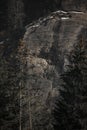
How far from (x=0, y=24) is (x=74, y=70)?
39.5 m

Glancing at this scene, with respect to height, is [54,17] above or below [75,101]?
above

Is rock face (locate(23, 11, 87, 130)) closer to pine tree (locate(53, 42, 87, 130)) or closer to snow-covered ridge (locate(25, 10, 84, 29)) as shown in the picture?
snow-covered ridge (locate(25, 10, 84, 29))

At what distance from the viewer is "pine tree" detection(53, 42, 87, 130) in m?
30.1

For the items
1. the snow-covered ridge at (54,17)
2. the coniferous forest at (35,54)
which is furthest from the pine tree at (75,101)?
the snow-covered ridge at (54,17)

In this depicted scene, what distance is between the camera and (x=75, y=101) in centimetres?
3072

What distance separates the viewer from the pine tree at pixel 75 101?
98.6ft

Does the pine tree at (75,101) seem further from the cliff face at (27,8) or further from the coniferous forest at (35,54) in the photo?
the cliff face at (27,8)

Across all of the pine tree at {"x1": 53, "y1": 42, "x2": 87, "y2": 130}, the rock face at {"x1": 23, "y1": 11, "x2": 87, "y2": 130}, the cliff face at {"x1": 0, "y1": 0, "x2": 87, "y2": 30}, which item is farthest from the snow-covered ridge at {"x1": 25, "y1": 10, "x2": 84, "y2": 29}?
the pine tree at {"x1": 53, "y1": 42, "x2": 87, "y2": 130}

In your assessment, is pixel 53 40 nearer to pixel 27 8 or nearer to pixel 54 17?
pixel 54 17

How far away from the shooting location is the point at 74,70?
102ft

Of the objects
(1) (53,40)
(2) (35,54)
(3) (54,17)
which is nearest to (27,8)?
(3) (54,17)

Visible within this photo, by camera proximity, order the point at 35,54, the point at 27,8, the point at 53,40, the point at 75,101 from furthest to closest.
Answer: the point at 27,8 → the point at 53,40 → the point at 35,54 → the point at 75,101

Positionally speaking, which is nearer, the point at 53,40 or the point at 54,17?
the point at 53,40

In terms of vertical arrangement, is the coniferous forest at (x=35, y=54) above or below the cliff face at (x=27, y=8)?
below
